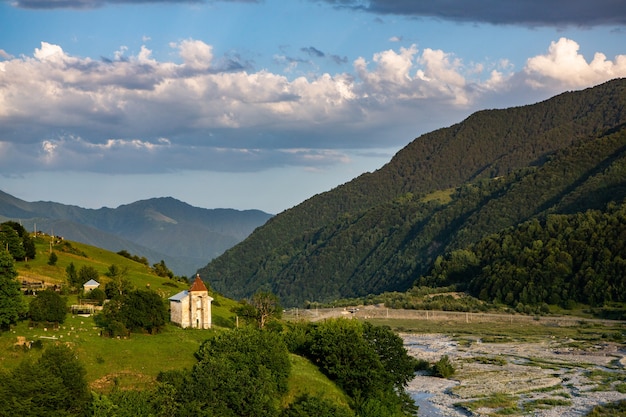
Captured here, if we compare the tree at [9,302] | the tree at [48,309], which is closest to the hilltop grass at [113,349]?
the tree at [48,309]

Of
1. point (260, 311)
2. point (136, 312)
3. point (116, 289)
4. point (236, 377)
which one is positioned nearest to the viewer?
point (236, 377)

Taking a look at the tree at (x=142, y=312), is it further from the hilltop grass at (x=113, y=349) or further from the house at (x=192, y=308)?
the house at (x=192, y=308)

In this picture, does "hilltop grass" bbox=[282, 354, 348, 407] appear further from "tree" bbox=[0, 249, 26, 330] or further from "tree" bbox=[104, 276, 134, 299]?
"tree" bbox=[0, 249, 26, 330]

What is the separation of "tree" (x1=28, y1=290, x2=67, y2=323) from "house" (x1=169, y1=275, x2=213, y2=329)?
13.0 metres

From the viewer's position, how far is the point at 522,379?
102 meters

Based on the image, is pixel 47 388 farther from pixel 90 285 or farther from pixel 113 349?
pixel 90 285

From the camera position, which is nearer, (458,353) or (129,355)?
(129,355)

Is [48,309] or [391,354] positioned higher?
[48,309]

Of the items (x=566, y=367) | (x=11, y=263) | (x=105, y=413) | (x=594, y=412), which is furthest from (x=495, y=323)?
(x=105, y=413)

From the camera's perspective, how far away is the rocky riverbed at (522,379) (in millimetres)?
85875

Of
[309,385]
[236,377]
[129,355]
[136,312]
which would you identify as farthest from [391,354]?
[129,355]

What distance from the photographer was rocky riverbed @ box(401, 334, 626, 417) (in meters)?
85.9

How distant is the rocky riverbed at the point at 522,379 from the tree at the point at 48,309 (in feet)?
124

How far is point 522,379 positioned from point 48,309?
59.1 m
